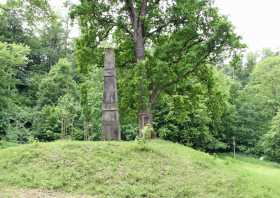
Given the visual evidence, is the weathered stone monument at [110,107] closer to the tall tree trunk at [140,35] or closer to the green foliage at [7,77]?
the tall tree trunk at [140,35]

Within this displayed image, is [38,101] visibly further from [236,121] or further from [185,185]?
[185,185]

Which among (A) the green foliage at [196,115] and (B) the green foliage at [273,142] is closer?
(A) the green foliage at [196,115]

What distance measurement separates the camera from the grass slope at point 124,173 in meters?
8.14

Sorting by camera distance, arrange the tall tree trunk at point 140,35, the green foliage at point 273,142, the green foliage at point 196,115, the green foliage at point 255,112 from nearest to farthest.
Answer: the tall tree trunk at point 140,35 < the green foliage at point 196,115 < the green foliage at point 273,142 < the green foliage at point 255,112

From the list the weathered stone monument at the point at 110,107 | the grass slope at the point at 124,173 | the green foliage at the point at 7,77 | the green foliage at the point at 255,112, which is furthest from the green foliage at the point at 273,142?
the grass slope at the point at 124,173

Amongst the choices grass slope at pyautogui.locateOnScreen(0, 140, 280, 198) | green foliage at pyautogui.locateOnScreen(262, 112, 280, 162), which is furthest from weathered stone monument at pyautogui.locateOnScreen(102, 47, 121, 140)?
green foliage at pyautogui.locateOnScreen(262, 112, 280, 162)

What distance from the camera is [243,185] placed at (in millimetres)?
8680

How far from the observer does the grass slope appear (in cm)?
814

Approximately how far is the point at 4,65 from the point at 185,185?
2079 cm

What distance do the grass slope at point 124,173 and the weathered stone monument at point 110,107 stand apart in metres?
1.42

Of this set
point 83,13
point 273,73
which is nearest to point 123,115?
point 83,13

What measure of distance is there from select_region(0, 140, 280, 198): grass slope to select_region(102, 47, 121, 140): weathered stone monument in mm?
1416

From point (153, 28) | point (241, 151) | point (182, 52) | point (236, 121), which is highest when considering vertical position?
point (153, 28)

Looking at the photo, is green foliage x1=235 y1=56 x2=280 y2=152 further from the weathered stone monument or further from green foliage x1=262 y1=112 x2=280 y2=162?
the weathered stone monument
